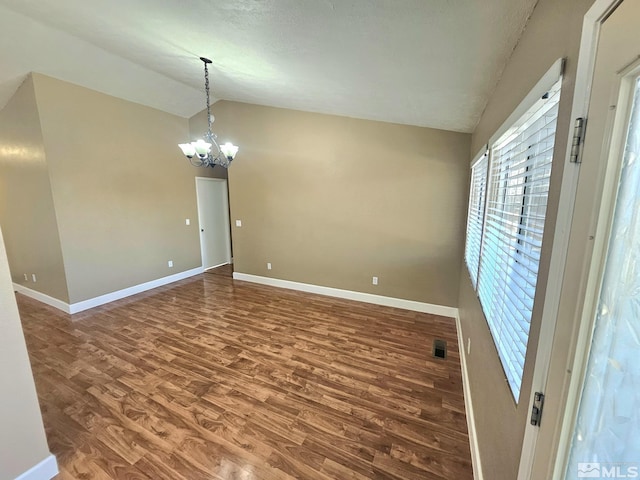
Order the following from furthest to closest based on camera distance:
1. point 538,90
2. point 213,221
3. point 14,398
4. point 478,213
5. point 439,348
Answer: point 213,221 < point 439,348 < point 478,213 < point 14,398 < point 538,90

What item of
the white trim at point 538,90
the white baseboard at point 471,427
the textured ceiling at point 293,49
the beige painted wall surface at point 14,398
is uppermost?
the textured ceiling at point 293,49

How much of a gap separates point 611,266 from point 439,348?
8.77ft

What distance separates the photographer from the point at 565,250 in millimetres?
663

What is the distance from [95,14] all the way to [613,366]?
3.50 meters

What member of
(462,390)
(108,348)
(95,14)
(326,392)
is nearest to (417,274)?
(462,390)

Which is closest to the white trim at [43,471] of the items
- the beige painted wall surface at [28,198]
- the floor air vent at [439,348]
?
the beige painted wall surface at [28,198]

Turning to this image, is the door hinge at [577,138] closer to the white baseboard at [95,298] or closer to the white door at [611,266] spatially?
the white door at [611,266]

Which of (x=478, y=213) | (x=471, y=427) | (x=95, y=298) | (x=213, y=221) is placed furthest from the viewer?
(x=213, y=221)

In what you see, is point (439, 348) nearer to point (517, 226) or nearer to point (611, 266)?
point (517, 226)

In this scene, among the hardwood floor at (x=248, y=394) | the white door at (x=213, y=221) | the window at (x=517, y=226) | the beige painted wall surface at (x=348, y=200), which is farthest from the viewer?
the white door at (x=213, y=221)

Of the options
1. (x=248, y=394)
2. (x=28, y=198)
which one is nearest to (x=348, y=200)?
(x=248, y=394)

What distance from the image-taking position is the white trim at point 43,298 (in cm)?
372

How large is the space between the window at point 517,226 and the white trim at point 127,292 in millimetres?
4817

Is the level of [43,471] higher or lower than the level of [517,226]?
lower
